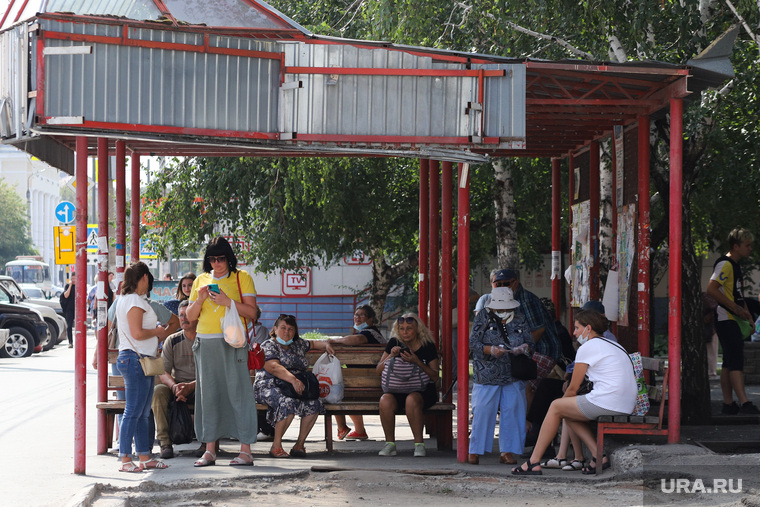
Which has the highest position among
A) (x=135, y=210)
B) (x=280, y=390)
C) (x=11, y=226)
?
(x=11, y=226)

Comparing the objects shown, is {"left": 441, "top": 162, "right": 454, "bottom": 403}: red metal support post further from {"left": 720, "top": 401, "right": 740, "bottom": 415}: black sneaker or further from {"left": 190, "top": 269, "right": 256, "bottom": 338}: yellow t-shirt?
{"left": 720, "top": 401, "right": 740, "bottom": 415}: black sneaker

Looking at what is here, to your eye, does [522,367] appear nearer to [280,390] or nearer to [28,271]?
[280,390]

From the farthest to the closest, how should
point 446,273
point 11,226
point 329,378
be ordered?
point 11,226
point 446,273
point 329,378

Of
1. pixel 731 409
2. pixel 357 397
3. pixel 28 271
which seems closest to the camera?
pixel 357 397

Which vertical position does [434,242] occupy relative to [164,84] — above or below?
below

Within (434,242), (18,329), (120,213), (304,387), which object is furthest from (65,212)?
(304,387)

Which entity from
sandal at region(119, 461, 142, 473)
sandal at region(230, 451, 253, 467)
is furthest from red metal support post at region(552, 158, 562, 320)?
sandal at region(119, 461, 142, 473)

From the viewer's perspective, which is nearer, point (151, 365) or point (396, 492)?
point (396, 492)

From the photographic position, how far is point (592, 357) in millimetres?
7742

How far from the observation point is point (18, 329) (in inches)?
877

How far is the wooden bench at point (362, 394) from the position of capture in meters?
9.06

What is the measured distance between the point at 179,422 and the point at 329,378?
4.67ft

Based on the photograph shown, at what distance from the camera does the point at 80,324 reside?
7.82 metres
